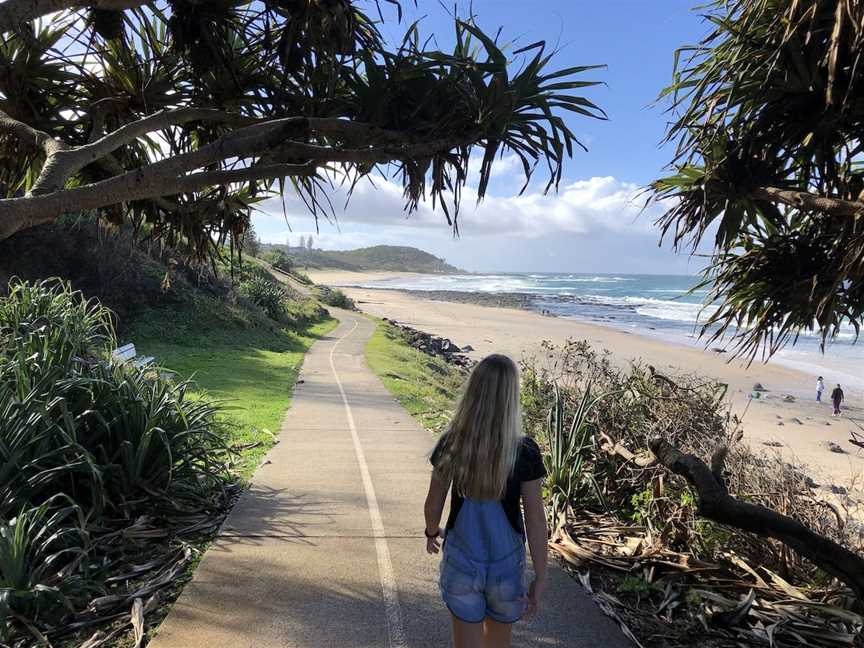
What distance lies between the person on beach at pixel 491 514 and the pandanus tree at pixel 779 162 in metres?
2.54

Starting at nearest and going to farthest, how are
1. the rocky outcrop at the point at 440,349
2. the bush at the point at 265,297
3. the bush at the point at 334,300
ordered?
the bush at the point at 265,297
the rocky outcrop at the point at 440,349
the bush at the point at 334,300

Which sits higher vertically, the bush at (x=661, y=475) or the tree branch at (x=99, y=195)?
the tree branch at (x=99, y=195)

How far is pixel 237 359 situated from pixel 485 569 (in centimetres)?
1427

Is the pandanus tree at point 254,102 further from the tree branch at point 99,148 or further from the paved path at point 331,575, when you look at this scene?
the paved path at point 331,575

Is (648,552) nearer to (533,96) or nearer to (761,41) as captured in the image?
(533,96)

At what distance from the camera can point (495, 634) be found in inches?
105

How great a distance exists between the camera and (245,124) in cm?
448

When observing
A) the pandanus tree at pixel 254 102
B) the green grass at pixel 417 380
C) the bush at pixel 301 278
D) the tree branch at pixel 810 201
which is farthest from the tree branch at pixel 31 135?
the bush at pixel 301 278

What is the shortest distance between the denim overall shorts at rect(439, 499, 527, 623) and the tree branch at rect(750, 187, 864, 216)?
299 cm

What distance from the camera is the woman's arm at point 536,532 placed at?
2.61 m

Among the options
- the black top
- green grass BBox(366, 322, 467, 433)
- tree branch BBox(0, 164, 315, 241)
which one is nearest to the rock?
green grass BBox(366, 322, 467, 433)

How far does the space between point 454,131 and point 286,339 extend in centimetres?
1814

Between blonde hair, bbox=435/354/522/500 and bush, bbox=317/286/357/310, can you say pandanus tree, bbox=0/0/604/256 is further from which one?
bush, bbox=317/286/357/310

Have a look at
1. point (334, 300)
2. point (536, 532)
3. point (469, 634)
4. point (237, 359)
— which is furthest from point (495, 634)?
point (334, 300)
